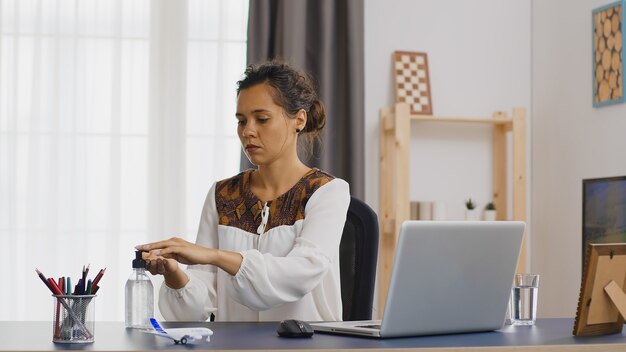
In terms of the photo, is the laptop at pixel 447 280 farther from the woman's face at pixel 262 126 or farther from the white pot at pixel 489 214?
the white pot at pixel 489 214

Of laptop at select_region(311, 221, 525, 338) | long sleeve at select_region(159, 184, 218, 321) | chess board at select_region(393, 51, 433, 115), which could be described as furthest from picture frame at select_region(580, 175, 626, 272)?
laptop at select_region(311, 221, 525, 338)

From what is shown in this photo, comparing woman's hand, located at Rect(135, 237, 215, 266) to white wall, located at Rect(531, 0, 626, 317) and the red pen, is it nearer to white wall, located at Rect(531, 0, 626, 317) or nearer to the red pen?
the red pen

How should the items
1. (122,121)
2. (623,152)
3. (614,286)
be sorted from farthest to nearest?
(122,121)
(623,152)
(614,286)

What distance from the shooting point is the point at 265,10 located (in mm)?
3867

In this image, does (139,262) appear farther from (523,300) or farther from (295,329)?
(523,300)

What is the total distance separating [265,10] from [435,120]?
884 mm

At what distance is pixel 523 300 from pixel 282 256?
55cm

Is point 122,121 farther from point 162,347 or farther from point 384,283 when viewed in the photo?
point 162,347

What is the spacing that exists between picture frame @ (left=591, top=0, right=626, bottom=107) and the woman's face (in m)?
1.91

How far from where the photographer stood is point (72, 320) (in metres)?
1.44

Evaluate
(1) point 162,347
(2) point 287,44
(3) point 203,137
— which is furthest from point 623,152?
(1) point 162,347

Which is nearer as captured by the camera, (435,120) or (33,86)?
(33,86)

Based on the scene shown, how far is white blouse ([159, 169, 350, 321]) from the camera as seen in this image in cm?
192

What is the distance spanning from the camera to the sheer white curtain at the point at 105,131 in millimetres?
3740
